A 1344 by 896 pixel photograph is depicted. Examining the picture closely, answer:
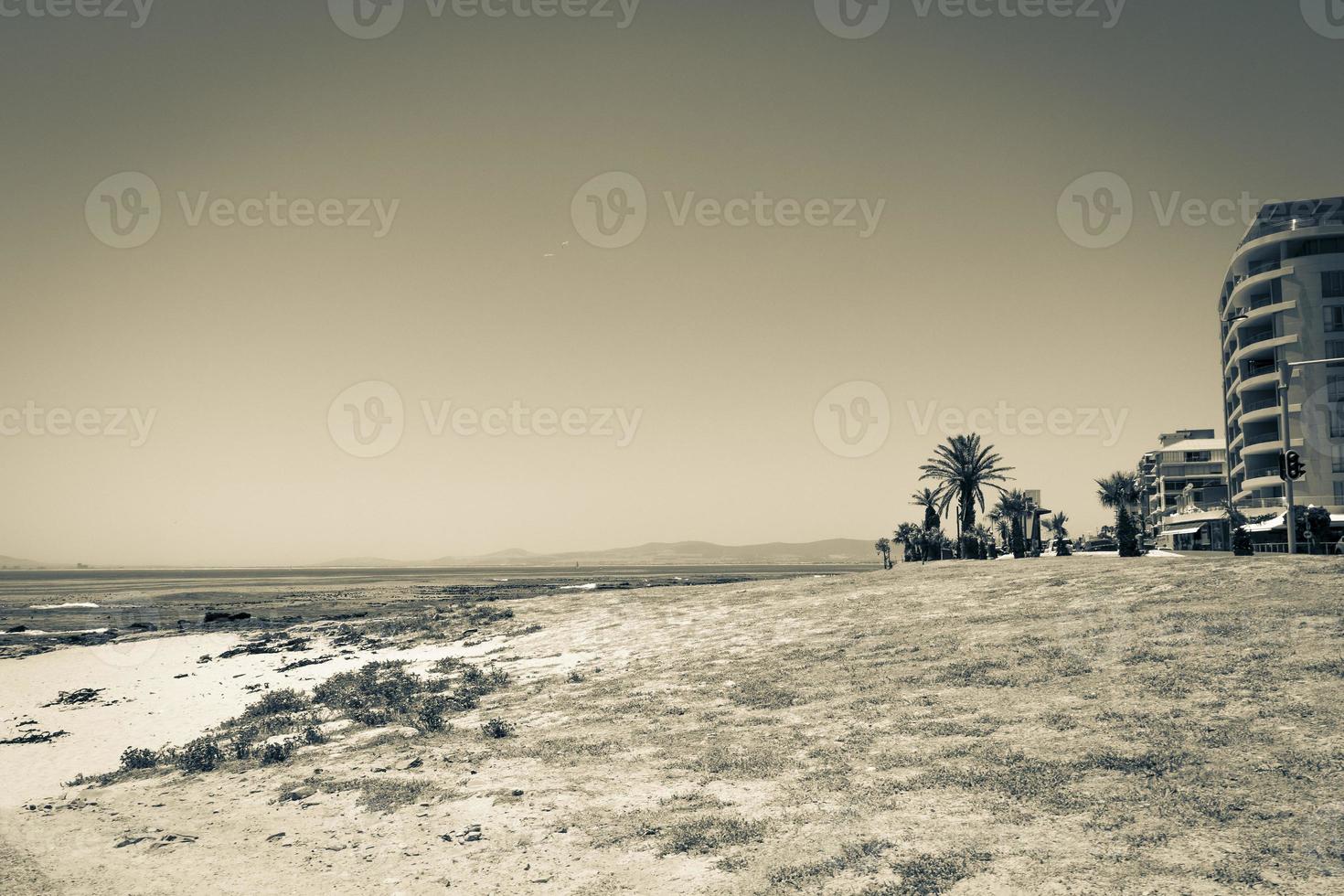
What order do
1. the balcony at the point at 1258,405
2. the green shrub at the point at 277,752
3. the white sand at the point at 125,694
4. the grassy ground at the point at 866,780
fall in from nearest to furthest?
the grassy ground at the point at 866,780 < the green shrub at the point at 277,752 < the white sand at the point at 125,694 < the balcony at the point at 1258,405

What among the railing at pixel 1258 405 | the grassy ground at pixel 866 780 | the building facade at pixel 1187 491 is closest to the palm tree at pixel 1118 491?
the building facade at pixel 1187 491

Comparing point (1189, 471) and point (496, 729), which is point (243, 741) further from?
point (1189, 471)

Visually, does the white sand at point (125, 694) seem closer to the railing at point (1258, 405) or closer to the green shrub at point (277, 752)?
the green shrub at point (277, 752)

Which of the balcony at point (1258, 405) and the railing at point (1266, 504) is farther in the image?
the balcony at point (1258, 405)

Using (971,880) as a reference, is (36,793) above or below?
below

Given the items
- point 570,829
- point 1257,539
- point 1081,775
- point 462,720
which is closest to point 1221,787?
point 1081,775

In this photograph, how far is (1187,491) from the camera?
9438cm

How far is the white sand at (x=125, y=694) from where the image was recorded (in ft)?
57.6

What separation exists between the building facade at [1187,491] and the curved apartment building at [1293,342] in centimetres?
473

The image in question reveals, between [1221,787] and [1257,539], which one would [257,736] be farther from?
[1257,539]

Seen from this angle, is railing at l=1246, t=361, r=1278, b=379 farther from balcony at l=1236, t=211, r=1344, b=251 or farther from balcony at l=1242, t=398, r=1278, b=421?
balcony at l=1236, t=211, r=1344, b=251

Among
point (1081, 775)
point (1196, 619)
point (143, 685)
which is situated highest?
point (1196, 619)

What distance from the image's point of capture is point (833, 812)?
10.2 m

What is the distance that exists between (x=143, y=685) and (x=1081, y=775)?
30.2 m
